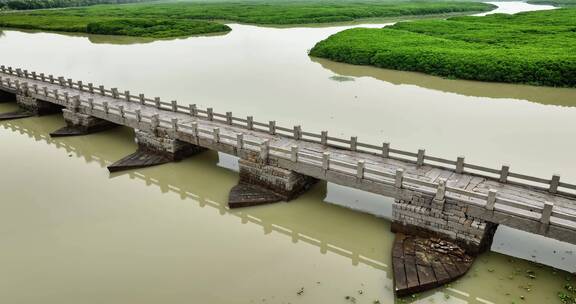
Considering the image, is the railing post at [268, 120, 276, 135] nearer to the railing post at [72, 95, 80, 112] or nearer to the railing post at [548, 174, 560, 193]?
the railing post at [548, 174, 560, 193]

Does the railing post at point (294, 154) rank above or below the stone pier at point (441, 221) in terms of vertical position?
above

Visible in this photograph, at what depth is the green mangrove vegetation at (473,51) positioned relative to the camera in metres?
34.3

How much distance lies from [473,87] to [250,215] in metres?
26.2

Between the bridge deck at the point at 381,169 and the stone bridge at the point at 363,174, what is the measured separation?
28 mm

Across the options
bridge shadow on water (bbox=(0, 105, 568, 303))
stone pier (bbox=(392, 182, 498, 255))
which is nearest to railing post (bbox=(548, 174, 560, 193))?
stone pier (bbox=(392, 182, 498, 255))

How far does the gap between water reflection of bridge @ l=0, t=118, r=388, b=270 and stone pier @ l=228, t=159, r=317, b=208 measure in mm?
489

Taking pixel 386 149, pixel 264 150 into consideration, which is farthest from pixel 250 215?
pixel 386 149

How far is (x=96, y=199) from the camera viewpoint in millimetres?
16172

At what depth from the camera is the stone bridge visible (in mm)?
11547

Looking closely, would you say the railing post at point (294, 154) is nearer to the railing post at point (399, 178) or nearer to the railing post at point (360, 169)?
the railing post at point (360, 169)

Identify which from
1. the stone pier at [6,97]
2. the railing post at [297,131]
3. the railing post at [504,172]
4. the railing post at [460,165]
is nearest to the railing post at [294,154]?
the railing post at [297,131]

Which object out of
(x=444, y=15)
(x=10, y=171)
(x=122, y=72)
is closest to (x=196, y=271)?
(x=10, y=171)

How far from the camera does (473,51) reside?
4053cm


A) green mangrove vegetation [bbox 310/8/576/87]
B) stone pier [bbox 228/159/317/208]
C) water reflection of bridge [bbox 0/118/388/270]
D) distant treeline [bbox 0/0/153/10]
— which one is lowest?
water reflection of bridge [bbox 0/118/388/270]
